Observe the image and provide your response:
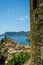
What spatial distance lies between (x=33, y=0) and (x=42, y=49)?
1.86 m

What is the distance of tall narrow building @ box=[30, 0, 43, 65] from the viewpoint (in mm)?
7824

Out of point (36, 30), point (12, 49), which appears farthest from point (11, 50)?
point (36, 30)

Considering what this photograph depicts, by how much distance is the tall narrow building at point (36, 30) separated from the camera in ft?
25.7

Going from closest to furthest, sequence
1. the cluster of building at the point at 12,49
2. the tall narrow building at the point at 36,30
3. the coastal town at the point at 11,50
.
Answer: the tall narrow building at the point at 36,30
the coastal town at the point at 11,50
the cluster of building at the point at 12,49

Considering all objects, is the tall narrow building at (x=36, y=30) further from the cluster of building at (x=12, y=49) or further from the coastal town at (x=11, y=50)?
the cluster of building at (x=12, y=49)

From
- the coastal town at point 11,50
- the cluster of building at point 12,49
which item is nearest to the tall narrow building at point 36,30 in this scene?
the coastal town at point 11,50

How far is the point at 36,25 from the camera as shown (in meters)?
8.09

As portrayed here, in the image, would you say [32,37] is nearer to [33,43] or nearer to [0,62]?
[33,43]

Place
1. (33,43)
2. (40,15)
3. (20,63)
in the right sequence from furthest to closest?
(20,63)
(33,43)
(40,15)

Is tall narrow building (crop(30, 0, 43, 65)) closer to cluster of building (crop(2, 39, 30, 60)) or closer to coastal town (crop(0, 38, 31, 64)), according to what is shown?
coastal town (crop(0, 38, 31, 64))

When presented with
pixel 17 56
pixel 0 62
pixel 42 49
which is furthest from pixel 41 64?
pixel 0 62

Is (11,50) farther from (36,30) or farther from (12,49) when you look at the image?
(36,30)

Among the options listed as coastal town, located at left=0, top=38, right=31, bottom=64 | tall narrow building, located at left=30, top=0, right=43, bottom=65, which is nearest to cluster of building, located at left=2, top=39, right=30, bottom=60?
coastal town, located at left=0, top=38, right=31, bottom=64

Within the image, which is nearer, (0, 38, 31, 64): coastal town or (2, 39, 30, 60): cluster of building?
(0, 38, 31, 64): coastal town
